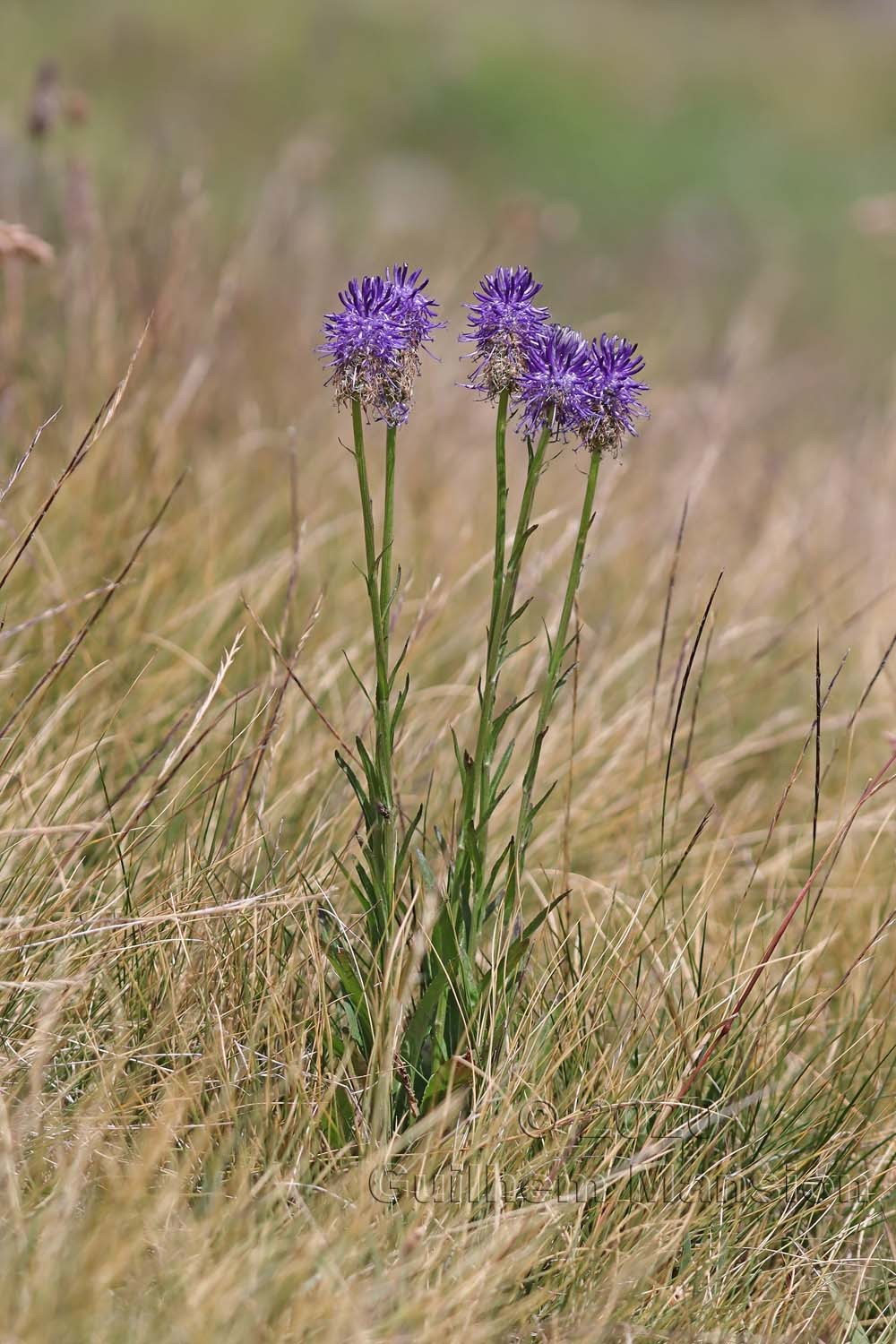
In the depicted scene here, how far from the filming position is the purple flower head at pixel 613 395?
53.0 inches

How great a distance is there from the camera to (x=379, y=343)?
1332 millimetres

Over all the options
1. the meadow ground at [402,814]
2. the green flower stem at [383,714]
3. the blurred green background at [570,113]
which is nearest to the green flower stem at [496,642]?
the green flower stem at [383,714]

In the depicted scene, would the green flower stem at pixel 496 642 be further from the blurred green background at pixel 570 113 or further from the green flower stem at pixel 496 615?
the blurred green background at pixel 570 113

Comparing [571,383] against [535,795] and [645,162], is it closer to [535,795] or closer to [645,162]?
[535,795]

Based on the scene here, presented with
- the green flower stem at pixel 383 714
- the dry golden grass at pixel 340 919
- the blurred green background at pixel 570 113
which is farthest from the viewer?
the blurred green background at pixel 570 113

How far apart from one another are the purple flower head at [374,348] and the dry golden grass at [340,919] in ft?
0.88

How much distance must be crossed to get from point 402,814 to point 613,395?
2.09 feet

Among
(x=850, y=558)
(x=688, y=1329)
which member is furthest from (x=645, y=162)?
(x=688, y=1329)

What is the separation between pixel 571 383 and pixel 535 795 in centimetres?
117

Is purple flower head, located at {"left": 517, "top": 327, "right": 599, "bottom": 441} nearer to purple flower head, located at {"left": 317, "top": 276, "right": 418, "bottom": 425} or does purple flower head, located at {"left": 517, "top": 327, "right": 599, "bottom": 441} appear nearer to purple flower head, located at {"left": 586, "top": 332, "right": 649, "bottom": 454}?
purple flower head, located at {"left": 586, "top": 332, "right": 649, "bottom": 454}

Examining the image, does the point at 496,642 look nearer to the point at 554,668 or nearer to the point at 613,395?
the point at 554,668

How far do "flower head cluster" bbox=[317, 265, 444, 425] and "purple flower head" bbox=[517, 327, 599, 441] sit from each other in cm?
11

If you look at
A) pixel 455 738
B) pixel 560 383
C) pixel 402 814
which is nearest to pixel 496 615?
pixel 455 738

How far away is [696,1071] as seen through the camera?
152cm
